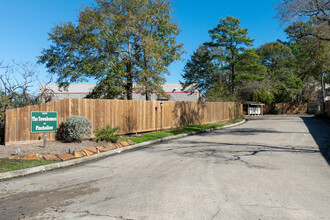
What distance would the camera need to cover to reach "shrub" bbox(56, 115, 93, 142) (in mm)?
11344

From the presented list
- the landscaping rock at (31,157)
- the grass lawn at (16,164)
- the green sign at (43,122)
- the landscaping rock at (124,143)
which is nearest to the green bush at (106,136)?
the landscaping rock at (124,143)

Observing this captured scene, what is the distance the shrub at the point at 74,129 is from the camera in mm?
11344

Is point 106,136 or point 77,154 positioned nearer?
point 77,154

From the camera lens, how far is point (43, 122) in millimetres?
11328

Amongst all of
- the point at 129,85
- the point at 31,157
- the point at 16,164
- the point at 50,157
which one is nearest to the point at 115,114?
the point at 50,157

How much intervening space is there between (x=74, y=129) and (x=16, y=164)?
387 centimetres

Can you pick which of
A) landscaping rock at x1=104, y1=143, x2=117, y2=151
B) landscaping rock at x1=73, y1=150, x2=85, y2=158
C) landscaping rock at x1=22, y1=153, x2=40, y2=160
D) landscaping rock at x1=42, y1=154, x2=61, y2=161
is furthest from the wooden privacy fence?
landscaping rock at x1=73, y1=150, x2=85, y2=158

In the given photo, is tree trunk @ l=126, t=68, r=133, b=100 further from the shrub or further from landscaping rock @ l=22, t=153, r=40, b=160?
landscaping rock @ l=22, t=153, r=40, b=160

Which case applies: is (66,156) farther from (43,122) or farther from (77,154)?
(43,122)

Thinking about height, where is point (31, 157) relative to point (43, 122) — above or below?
below

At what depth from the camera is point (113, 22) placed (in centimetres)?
1953

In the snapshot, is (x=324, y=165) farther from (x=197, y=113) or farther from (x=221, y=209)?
(x=197, y=113)

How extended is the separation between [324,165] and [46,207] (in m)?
7.45

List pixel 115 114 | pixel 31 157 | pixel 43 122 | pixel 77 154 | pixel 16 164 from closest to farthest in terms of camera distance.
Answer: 1. pixel 16 164
2. pixel 31 157
3. pixel 77 154
4. pixel 43 122
5. pixel 115 114
